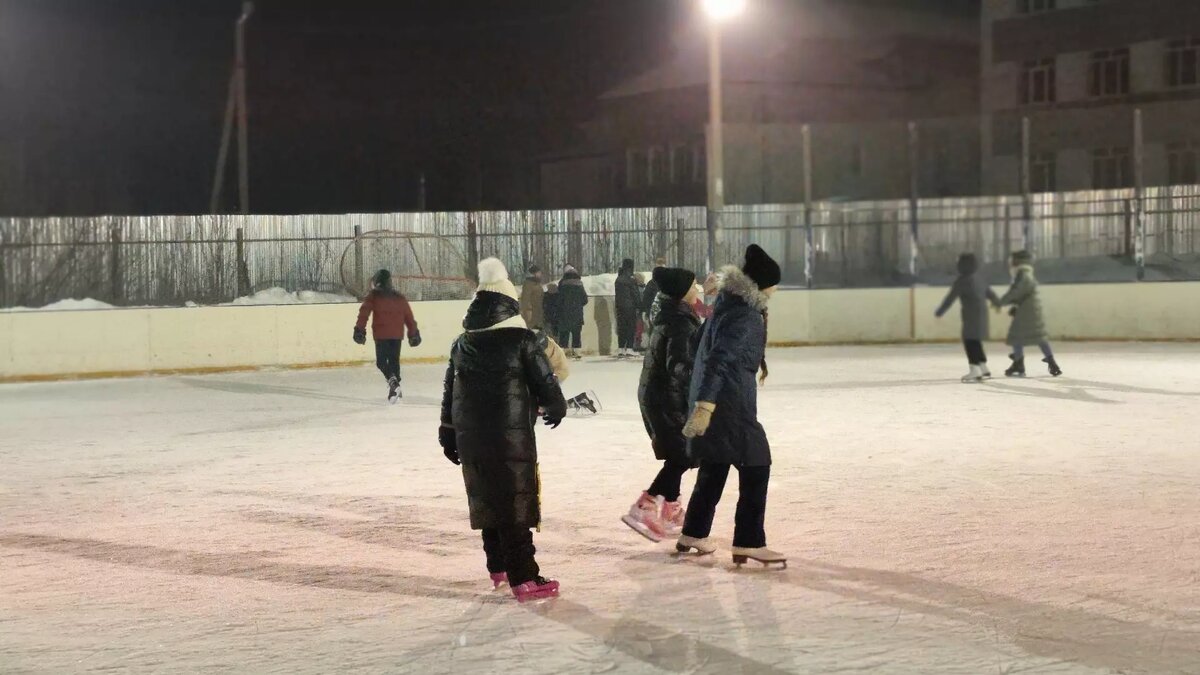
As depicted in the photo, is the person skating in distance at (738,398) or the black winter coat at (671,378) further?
the black winter coat at (671,378)

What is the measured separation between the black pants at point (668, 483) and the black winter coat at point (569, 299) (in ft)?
53.1

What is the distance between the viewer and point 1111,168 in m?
44.8

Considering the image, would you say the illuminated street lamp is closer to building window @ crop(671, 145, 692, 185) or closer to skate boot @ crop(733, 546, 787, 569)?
skate boot @ crop(733, 546, 787, 569)

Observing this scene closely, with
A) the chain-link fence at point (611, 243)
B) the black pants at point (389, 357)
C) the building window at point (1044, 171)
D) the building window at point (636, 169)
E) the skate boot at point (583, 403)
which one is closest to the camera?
the skate boot at point (583, 403)

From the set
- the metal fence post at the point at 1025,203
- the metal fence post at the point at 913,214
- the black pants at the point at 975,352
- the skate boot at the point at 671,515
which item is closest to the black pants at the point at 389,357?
the black pants at the point at 975,352

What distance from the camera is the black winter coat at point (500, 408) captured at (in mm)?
6742

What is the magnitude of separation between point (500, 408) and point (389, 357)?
10556 mm

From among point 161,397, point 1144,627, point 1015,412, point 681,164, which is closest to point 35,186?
point 681,164

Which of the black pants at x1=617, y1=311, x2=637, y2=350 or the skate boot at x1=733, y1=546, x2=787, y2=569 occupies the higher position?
the black pants at x1=617, y1=311, x2=637, y2=350

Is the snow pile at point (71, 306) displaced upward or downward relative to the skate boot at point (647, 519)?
upward

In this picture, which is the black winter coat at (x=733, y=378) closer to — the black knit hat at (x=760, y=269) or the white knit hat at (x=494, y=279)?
the black knit hat at (x=760, y=269)

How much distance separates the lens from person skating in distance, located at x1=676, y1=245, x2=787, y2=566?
23.6 ft

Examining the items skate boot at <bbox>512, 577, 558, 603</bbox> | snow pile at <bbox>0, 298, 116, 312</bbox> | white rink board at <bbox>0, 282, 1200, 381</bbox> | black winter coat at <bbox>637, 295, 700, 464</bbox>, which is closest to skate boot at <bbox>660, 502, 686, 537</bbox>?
black winter coat at <bbox>637, 295, 700, 464</bbox>

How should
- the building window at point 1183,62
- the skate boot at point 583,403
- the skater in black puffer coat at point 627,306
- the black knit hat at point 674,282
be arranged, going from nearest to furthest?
the black knit hat at point 674,282 < the skate boot at point 583,403 < the skater in black puffer coat at point 627,306 < the building window at point 1183,62
